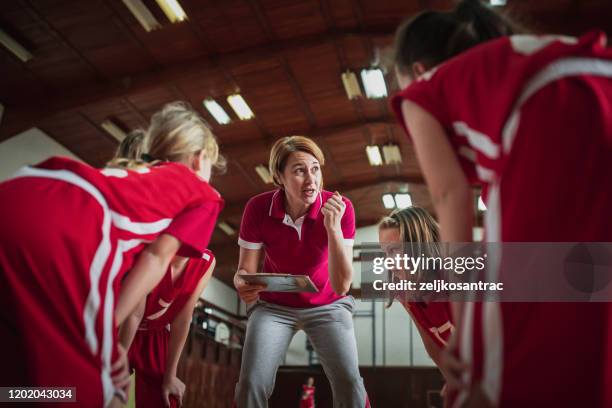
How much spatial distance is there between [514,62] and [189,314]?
1990 mm

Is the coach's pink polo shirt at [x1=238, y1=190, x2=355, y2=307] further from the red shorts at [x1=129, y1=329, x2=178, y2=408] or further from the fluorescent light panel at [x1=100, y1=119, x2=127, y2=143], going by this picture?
the fluorescent light panel at [x1=100, y1=119, x2=127, y2=143]

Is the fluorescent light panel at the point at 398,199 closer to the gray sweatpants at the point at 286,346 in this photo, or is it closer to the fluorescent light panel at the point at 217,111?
the fluorescent light panel at the point at 217,111

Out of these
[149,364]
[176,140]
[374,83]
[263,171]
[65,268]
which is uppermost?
[374,83]

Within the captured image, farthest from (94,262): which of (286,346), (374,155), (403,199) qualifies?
(403,199)

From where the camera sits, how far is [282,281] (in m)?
2.81

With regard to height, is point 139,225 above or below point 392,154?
below

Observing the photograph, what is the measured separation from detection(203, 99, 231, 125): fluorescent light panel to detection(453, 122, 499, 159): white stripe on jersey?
357 inches

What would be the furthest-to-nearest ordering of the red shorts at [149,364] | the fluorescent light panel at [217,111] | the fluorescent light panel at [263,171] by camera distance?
1. the fluorescent light panel at [263,171]
2. the fluorescent light panel at [217,111]
3. the red shorts at [149,364]

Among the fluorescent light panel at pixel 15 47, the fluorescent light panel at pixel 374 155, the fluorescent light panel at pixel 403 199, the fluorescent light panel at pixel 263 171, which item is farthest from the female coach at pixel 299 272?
the fluorescent light panel at pixel 403 199

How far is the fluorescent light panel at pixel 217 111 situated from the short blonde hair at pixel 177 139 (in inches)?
315

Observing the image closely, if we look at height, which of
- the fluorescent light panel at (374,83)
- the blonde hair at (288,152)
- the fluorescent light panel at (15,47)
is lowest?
the blonde hair at (288,152)

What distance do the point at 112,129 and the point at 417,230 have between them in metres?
8.36

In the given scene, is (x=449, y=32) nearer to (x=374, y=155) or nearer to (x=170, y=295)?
(x=170, y=295)

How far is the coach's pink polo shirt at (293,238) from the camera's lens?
3.23 meters
